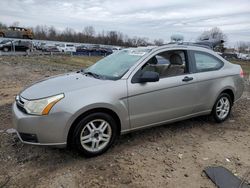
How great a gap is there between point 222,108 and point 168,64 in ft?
5.13

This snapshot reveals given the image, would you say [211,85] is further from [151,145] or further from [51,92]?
[51,92]

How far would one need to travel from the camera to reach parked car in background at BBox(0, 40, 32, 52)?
34031 millimetres

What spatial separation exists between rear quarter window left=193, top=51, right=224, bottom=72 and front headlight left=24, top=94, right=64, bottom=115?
260 centimetres

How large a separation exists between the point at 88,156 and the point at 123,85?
3.66 feet

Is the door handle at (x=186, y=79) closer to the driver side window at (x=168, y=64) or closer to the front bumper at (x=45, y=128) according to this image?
the driver side window at (x=168, y=64)

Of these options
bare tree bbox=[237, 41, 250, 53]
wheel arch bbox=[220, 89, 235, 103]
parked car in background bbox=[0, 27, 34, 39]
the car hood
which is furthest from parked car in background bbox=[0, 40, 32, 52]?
bare tree bbox=[237, 41, 250, 53]

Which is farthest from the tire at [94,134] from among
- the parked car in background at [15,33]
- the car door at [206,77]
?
the parked car in background at [15,33]

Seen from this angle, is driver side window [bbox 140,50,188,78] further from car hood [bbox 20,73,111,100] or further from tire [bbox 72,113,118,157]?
tire [bbox 72,113,118,157]

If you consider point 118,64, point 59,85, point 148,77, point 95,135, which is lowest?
point 95,135

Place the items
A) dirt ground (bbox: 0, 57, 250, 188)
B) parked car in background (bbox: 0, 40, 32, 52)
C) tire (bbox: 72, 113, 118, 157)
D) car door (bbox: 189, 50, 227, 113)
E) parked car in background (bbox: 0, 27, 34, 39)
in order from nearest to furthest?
dirt ground (bbox: 0, 57, 250, 188)
tire (bbox: 72, 113, 118, 157)
car door (bbox: 189, 50, 227, 113)
parked car in background (bbox: 0, 40, 32, 52)
parked car in background (bbox: 0, 27, 34, 39)

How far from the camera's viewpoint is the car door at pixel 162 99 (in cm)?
411

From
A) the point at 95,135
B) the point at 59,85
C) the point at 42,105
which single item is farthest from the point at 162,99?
the point at 42,105

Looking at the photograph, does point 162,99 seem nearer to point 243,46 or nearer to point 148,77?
point 148,77

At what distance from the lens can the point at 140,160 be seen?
3869 mm
